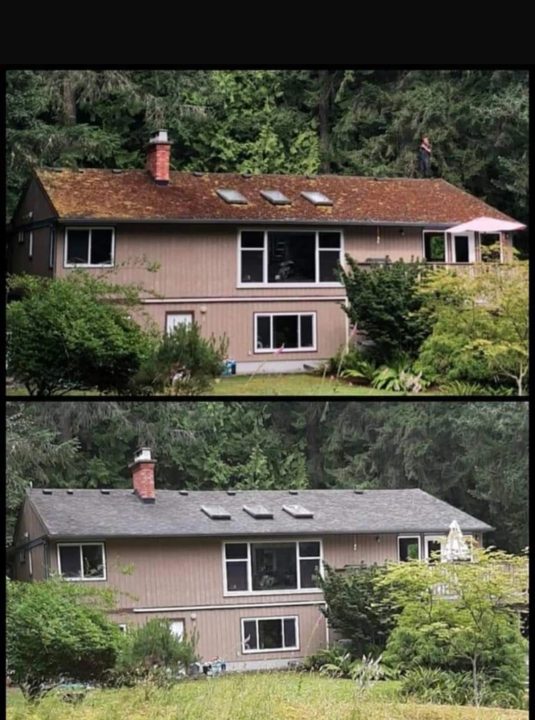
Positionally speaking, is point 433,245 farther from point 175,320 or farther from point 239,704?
point 239,704

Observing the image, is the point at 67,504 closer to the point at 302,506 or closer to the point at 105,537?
the point at 105,537

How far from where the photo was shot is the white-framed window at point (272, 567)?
720cm

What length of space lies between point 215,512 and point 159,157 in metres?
1.65

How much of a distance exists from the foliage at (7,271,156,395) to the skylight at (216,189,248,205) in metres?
0.63

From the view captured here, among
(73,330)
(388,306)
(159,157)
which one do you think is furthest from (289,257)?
(73,330)

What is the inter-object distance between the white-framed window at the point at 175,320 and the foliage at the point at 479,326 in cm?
108

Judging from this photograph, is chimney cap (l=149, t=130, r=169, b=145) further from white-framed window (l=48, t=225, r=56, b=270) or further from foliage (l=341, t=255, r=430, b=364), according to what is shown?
foliage (l=341, t=255, r=430, b=364)

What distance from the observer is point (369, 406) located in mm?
7332

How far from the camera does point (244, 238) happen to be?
721cm

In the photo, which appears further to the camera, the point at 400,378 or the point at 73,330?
the point at 400,378

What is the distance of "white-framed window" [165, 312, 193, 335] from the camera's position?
23.2 ft

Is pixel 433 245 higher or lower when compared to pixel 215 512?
higher

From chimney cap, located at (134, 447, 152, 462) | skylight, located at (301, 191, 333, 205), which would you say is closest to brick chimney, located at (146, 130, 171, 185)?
skylight, located at (301, 191, 333, 205)
